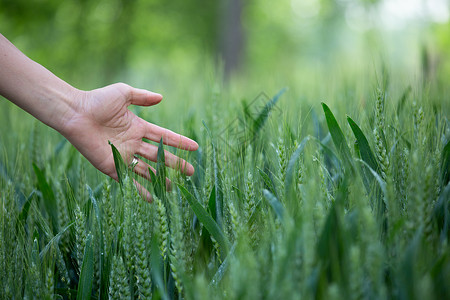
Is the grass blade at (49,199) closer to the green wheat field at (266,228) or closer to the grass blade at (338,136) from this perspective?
the green wheat field at (266,228)

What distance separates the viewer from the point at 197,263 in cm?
80

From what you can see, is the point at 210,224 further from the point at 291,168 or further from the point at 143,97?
the point at 143,97

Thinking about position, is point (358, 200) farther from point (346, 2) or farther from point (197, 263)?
point (346, 2)

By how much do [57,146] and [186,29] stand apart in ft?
23.7

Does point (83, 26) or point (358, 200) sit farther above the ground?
point (83, 26)

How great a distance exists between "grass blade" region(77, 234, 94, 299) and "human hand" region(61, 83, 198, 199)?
38 centimetres

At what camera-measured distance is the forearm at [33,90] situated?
118 cm

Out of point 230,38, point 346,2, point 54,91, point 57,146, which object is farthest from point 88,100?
point 346,2

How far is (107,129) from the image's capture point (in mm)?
1247

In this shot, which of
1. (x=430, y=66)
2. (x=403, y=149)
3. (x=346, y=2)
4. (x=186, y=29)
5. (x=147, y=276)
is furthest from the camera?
(x=346, y=2)

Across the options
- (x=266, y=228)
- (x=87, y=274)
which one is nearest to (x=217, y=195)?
(x=266, y=228)

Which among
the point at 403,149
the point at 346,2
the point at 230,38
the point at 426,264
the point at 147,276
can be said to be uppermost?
the point at 346,2

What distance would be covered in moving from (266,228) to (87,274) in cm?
39

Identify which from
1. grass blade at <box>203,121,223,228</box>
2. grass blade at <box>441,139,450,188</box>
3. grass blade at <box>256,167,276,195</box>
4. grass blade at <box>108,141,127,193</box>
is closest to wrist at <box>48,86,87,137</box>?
grass blade at <box>108,141,127,193</box>
